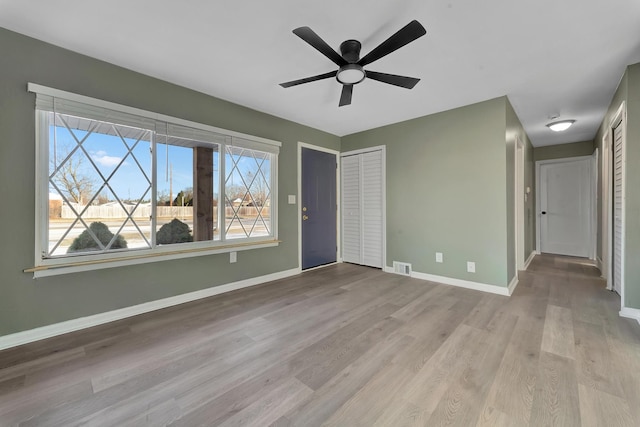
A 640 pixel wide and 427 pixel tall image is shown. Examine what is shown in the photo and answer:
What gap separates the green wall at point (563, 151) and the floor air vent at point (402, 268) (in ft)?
13.9

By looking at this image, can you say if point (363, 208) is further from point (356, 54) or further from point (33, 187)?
point (33, 187)

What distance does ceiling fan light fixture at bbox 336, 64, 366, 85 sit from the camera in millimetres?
2182

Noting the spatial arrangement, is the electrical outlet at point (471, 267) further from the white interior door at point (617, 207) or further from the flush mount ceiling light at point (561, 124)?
the flush mount ceiling light at point (561, 124)

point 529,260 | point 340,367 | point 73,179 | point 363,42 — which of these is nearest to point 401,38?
point 363,42

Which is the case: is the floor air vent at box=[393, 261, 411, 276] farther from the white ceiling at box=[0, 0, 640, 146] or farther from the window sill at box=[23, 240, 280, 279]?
the white ceiling at box=[0, 0, 640, 146]

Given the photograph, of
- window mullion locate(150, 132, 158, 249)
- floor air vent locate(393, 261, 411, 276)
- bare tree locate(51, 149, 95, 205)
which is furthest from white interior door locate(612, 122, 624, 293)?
bare tree locate(51, 149, 95, 205)

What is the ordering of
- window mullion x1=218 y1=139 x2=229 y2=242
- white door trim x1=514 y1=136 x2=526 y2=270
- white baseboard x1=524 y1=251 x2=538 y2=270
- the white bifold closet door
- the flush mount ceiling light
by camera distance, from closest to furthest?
window mullion x1=218 y1=139 x2=229 y2=242, the flush mount ceiling light, white door trim x1=514 y1=136 x2=526 y2=270, the white bifold closet door, white baseboard x1=524 y1=251 x2=538 y2=270

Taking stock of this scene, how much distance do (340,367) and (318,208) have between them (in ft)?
9.96

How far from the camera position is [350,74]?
2.27 meters

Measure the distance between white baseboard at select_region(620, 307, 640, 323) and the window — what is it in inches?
156

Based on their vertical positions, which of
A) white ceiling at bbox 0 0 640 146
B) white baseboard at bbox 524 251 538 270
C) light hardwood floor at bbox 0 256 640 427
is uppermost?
white ceiling at bbox 0 0 640 146

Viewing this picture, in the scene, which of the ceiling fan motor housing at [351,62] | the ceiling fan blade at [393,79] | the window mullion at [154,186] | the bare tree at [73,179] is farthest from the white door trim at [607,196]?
the bare tree at [73,179]

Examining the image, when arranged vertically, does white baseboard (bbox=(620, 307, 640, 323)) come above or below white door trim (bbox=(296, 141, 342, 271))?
below

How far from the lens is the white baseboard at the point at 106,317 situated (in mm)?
2076
